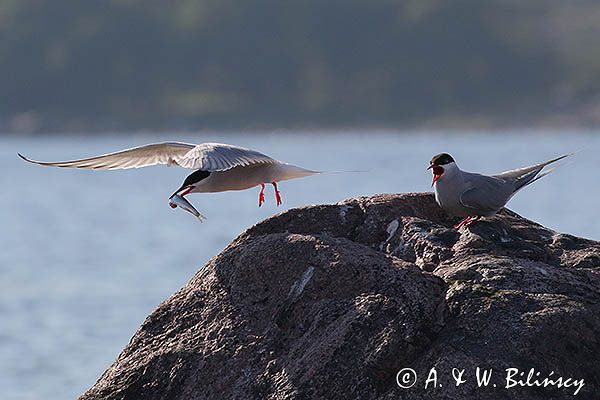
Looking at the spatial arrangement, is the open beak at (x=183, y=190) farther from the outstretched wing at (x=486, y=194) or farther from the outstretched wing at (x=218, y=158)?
the outstretched wing at (x=486, y=194)

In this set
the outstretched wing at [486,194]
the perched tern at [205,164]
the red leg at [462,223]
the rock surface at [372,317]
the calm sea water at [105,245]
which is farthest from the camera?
the calm sea water at [105,245]

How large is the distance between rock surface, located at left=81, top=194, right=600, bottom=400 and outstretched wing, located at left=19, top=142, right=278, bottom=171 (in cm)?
110

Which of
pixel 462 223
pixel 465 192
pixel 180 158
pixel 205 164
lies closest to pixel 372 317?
pixel 462 223

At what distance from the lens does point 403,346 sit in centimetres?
785

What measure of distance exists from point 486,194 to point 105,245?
140 ft

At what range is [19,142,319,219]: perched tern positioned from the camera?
10.2 meters

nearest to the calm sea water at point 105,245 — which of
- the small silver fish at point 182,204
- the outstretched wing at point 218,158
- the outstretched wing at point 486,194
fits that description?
the small silver fish at point 182,204

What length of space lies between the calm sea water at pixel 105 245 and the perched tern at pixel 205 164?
7.58 metres

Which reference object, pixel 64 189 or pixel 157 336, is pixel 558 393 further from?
pixel 64 189

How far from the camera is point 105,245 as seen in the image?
169 feet

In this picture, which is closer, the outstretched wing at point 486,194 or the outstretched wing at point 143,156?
the outstretched wing at point 486,194

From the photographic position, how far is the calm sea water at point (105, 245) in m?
22.9

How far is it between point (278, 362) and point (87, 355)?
48.1 ft

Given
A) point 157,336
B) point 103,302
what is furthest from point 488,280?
point 103,302
